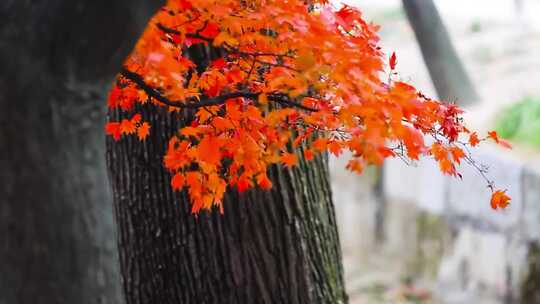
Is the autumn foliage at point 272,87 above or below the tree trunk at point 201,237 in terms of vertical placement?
above

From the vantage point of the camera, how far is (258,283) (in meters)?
3.83

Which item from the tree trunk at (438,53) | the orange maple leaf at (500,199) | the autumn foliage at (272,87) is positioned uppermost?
the tree trunk at (438,53)

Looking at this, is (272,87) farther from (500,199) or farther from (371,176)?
(371,176)

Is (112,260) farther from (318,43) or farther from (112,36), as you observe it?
(318,43)

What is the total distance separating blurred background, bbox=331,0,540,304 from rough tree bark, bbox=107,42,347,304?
2.48 meters

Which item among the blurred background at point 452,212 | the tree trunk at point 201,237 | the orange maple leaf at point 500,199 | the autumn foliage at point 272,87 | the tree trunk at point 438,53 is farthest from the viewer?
the tree trunk at point 438,53

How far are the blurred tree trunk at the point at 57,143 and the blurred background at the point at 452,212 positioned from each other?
13.1ft

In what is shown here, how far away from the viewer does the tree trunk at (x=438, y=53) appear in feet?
30.3

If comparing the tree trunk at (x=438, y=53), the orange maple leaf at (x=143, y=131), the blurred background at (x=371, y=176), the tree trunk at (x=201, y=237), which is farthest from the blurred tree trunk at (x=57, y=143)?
the tree trunk at (x=438, y=53)

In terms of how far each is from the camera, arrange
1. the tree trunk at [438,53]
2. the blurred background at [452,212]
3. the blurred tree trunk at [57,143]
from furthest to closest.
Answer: the tree trunk at [438,53] < the blurred background at [452,212] < the blurred tree trunk at [57,143]

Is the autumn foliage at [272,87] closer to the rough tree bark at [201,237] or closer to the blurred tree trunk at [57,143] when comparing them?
the blurred tree trunk at [57,143]

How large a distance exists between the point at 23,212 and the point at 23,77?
0.39m

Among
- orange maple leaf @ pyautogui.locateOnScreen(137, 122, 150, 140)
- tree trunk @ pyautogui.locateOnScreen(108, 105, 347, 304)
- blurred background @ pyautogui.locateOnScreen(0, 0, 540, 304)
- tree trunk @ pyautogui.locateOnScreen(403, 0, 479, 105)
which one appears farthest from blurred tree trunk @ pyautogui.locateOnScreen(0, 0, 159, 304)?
tree trunk @ pyautogui.locateOnScreen(403, 0, 479, 105)

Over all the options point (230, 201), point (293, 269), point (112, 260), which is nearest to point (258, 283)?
point (293, 269)
